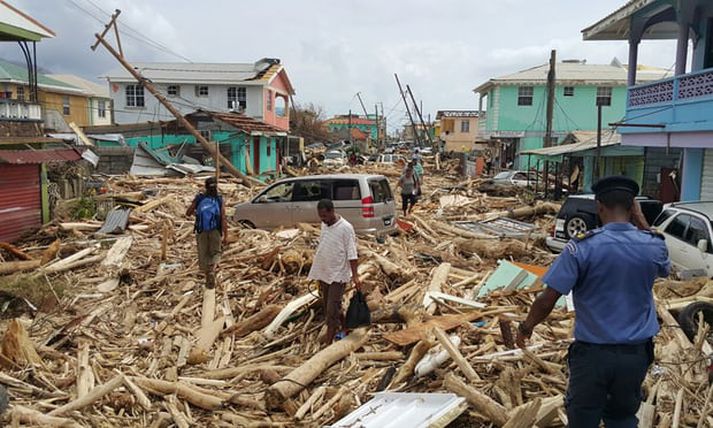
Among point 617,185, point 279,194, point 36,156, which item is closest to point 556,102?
point 279,194

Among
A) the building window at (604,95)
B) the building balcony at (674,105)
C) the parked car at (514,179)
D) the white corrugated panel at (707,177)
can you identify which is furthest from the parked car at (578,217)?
the building window at (604,95)

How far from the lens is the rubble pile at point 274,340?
5457 millimetres

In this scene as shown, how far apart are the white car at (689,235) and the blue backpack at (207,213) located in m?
7.67

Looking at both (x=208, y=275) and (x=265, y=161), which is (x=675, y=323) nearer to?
(x=208, y=275)

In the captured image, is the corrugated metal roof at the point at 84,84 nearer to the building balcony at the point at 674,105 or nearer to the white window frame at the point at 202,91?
the white window frame at the point at 202,91

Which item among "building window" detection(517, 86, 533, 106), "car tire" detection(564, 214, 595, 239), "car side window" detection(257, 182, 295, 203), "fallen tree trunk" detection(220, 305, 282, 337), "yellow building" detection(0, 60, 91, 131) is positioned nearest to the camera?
"fallen tree trunk" detection(220, 305, 282, 337)

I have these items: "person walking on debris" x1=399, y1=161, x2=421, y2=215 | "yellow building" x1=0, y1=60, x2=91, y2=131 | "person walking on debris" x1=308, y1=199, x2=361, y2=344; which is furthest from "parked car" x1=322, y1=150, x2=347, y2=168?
"person walking on debris" x1=308, y1=199, x2=361, y2=344

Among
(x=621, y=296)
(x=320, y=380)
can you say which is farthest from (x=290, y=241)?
(x=621, y=296)

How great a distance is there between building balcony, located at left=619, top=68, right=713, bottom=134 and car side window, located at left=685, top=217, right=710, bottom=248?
4089mm

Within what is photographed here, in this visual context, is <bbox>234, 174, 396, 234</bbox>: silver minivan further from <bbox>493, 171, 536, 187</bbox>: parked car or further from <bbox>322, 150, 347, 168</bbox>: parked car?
<bbox>322, 150, 347, 168</bbox>: parked car

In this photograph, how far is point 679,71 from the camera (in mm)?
15641

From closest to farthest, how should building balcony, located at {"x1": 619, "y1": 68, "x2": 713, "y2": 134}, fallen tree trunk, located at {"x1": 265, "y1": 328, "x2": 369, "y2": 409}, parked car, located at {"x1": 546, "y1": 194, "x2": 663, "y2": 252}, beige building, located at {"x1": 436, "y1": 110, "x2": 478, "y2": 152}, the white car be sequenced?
fallen tree trunk, located at {"x1": 265, "y1": 328, "x2": 369, "y2": 409}, the white car, parked car, located at {"x1": 546, "y1": 194, "x2": 663, "y2": 252}, building balcony, located at {"x1": 619, "y1": 68, "x2": 713, "y2": 134}, beige building, located at {"x1": 436, "y1": 110, "x2": 478, "y2": 152}

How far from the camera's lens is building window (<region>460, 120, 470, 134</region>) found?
67312 mm

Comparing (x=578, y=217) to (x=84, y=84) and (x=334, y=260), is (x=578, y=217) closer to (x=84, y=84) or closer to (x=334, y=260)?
(x=334, y=260)
